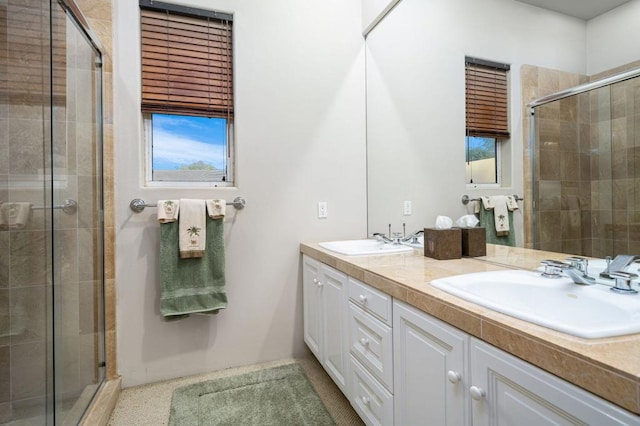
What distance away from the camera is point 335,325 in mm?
1675

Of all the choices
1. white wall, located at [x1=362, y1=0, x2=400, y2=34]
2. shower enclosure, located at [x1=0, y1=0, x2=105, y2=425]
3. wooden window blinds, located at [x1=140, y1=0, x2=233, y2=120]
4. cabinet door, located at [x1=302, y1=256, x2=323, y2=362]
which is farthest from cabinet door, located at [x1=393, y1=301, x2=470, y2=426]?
white wall, located at [x1=362, y1=0, x2=400, y2=34]

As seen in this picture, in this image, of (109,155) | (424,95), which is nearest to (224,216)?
(109,155)

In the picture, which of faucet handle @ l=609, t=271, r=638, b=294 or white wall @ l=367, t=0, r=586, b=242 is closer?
faucet handle @ l=609, t=271, r=638, b=294

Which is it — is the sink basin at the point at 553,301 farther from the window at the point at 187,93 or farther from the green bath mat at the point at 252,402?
the window at the point at 187,93

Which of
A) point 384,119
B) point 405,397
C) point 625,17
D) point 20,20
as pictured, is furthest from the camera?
point 384,119

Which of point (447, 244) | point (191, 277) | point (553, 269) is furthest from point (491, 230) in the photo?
point (191, 277)

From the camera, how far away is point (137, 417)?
165 cm

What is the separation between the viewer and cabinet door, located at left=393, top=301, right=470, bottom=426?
85cm

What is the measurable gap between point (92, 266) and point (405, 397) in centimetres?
166

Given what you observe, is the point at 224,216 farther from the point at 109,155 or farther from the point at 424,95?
the point at 424,95

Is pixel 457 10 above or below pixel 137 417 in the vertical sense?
above

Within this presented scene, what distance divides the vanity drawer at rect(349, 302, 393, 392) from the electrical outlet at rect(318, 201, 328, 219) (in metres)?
0.91

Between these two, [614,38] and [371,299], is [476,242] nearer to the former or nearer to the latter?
[371,299]

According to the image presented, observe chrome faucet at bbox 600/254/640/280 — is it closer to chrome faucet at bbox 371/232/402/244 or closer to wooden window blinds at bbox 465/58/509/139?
wooden window blinds at bbox 465/58/509/139
